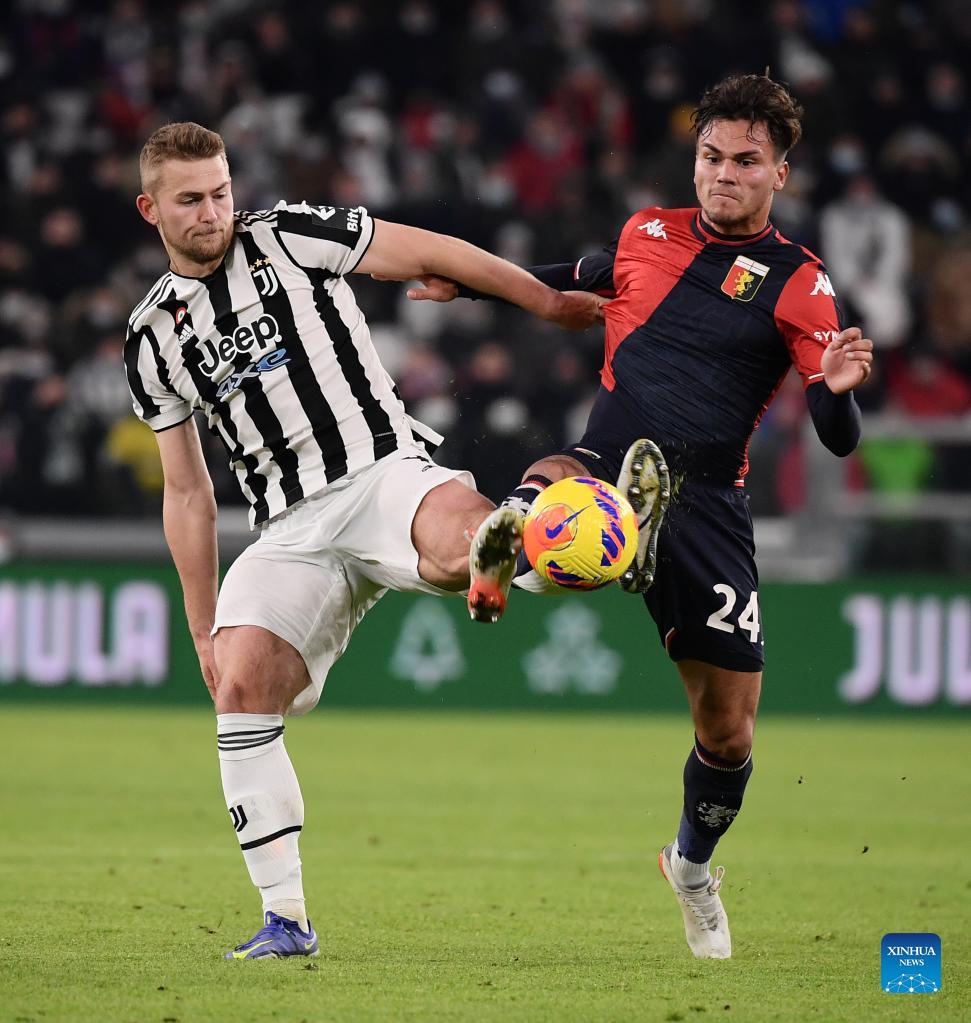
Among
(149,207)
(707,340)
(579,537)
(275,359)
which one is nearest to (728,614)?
(707,340)

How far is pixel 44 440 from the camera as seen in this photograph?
43.7 feet

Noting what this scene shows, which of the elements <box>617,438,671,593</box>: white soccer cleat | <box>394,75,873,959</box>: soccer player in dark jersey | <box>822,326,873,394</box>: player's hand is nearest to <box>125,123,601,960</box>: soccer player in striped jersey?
<box>394,75,873,959</box>: soccer player in dark jersey

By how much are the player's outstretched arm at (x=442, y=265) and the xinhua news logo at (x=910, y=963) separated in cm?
220

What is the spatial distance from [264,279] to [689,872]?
231 centimetres

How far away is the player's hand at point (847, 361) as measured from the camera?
512cm

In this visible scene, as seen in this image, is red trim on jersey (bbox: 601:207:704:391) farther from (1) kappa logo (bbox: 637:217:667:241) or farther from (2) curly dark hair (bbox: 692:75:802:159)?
(2) curly dark hair (bbox: 692:75:802:159)

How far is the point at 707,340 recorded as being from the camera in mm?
5727

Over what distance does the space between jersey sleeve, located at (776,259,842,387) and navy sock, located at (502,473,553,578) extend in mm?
841

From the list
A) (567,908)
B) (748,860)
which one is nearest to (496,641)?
(748,860)

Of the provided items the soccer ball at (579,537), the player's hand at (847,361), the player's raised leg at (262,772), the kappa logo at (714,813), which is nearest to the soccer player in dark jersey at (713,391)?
the kappa logo at (714,813)

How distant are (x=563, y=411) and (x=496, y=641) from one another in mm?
1783

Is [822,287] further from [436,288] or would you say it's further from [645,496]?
[436,288]

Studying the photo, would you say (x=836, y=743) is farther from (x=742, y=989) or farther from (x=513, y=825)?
(x=742, y=989)

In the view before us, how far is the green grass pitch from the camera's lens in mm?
4789
